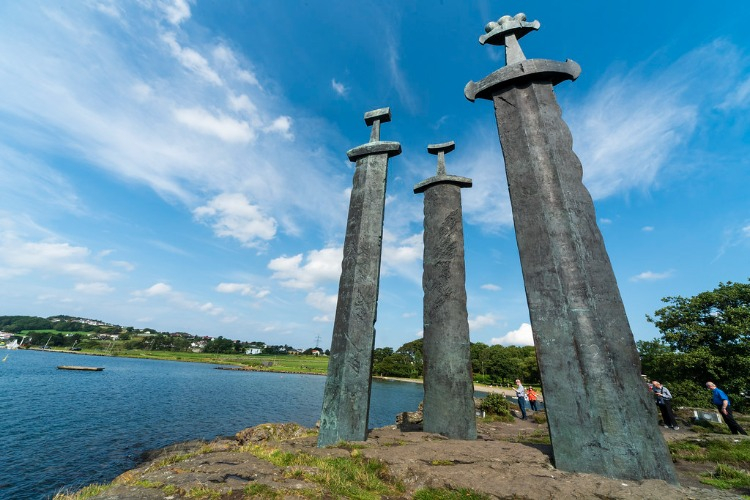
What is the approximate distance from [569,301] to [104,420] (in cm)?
2833

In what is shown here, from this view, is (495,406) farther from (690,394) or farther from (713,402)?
(690,394)

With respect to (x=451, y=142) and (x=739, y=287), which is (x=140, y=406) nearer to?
(x=451, y=142)

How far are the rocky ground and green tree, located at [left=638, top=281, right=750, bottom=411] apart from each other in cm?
1817

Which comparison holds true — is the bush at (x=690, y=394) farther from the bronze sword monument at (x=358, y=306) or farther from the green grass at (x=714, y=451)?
the bronze sword monument at (x=358, y=306)

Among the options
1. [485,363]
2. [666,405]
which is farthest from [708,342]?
[485,363]

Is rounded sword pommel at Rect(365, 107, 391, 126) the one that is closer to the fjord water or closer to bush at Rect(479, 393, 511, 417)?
bush at Rect(479, 393, 511, 417)

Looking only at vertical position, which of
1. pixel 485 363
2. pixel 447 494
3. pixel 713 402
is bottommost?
pixel 447 494

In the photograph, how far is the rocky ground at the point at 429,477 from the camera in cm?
416

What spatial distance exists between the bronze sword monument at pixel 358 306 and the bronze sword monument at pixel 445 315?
2.00m

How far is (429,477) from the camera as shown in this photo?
198 inches

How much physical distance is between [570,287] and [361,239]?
5151 millimetres

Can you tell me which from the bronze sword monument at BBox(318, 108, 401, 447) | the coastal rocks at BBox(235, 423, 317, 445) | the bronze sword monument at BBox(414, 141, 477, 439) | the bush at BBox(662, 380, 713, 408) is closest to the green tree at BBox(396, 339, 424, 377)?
the bush at BBox(662, 380, 713, 408)

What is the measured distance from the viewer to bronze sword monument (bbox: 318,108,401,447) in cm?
776

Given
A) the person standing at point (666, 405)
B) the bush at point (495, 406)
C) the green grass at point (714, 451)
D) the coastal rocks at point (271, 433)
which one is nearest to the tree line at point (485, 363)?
the bush at point (495, 406)
